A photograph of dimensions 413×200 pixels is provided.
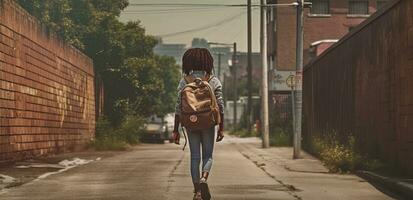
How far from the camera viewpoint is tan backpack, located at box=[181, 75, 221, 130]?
8.05 m

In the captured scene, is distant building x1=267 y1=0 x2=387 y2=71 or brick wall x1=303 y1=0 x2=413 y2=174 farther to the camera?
distant building x1=267 y1=0 x2=387 y2=71

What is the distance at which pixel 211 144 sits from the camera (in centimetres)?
835

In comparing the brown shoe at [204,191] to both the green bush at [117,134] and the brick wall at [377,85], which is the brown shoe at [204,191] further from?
the green bush at [117,134]

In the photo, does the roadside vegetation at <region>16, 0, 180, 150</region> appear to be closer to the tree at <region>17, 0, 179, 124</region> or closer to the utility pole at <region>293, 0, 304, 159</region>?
the tree at <region>17, 0, 179, 124</region>

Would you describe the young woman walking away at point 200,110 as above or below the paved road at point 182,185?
above

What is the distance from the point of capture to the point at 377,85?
565 inches

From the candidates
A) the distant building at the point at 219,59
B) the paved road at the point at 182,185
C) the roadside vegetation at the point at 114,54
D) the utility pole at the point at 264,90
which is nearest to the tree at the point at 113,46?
the roadside vegetation at the point at 114,54

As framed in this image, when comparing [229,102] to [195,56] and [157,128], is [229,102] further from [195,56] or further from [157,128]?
[195,56]

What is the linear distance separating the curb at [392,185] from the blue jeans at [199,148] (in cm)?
305

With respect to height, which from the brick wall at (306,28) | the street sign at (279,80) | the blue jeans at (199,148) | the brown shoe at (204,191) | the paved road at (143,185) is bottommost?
the paved road at (143,185)

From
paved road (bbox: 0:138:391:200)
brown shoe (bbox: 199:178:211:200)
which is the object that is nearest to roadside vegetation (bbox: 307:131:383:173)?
paved road (bbox: 0:138:391:200)

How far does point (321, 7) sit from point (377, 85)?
1264 inches

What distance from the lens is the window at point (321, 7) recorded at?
4559 centimetres

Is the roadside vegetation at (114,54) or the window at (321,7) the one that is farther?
the window at (321,7)
